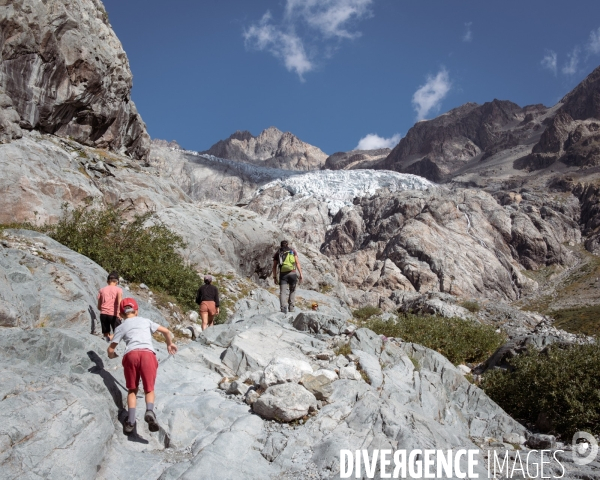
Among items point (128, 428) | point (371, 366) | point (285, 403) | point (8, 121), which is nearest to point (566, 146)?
point (8, 121)

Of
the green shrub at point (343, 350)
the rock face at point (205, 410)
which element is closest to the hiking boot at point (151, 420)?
the rock face at point (205, 410)

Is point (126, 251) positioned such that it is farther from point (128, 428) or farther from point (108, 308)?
point (128, 428)

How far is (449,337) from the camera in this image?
2056 cm

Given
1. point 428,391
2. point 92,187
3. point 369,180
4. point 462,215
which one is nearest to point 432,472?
point 428,391

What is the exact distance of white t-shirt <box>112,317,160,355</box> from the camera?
740 centimetres

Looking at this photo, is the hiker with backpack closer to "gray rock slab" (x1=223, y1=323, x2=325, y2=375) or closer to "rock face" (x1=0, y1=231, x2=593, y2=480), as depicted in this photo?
"gray rock slab" (x1=223, y1=323, x2=325, y2=375)

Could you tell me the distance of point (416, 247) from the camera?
96750 millimetres

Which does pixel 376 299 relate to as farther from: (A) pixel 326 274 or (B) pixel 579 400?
(B) pixel 579 400

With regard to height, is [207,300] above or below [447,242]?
below

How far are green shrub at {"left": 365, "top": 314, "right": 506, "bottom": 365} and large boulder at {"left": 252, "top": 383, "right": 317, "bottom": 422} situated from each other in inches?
501

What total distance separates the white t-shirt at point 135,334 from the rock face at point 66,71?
2408 centimetres

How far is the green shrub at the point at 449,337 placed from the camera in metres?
19.7

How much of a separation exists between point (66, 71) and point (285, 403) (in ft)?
97.6

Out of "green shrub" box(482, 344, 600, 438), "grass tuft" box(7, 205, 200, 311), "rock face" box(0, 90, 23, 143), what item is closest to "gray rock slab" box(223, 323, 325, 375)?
"grass tuft" box(7, 205, 200, 311)
